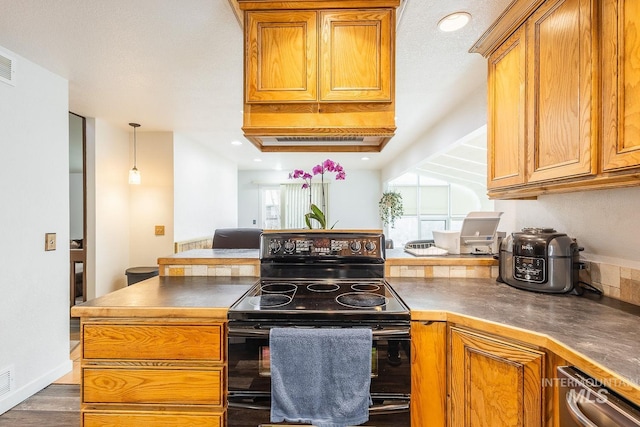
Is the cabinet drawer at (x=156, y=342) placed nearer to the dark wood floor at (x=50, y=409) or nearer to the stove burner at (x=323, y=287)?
the stove burner at (x=323, y=287)

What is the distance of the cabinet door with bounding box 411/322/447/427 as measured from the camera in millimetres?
1203

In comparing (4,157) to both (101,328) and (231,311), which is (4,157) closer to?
(101,328)

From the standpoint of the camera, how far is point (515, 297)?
1.42 m

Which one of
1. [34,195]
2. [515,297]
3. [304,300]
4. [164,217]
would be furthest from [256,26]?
[164,217]

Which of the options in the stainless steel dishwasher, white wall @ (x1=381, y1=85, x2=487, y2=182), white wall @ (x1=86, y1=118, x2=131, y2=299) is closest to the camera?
the stainless steel dishwasher

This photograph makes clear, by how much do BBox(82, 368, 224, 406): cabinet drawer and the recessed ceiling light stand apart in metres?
1.98

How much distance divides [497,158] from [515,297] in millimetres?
731

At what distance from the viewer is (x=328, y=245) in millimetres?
1737

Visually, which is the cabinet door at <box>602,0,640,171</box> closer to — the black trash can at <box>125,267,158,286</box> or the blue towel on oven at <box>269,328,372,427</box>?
the blue towel on oven at <box>269,328,372,427</box>

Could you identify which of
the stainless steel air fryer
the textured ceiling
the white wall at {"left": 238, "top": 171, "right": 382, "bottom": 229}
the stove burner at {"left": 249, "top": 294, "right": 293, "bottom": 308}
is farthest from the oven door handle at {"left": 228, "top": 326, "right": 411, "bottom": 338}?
the white wall at {"left": 238, "top": 171, "right": 382, "bottom": 229}

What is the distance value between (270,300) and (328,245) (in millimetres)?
511

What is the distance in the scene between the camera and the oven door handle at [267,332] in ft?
3.85

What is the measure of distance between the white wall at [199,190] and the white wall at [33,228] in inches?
57.4

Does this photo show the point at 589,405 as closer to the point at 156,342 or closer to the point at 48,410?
the point at 156,342
